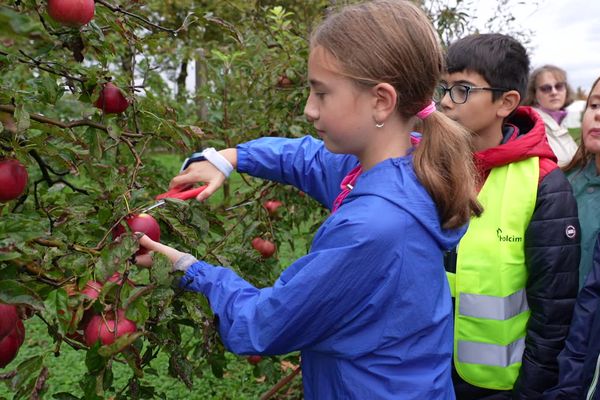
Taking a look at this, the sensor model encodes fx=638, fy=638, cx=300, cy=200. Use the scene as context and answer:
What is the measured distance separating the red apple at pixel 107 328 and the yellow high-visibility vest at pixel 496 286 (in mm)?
1070

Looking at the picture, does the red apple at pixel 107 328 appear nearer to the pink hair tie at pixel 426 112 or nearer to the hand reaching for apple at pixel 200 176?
the hand reaching for apple at pixel 200 176

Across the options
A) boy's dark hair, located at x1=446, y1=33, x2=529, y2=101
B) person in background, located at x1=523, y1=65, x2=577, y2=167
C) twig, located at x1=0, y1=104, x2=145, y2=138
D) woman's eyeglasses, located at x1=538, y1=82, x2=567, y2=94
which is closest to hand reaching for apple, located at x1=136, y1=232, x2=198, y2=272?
twig, located at x1=0, y1=104, x2=145, y2=138

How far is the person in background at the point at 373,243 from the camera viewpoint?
1.22 meters

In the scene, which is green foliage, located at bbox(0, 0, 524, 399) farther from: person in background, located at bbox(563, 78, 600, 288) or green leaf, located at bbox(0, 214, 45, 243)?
person in background, located at bbox(563, 78, 600, 288)

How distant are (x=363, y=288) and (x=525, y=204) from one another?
33.1 inches

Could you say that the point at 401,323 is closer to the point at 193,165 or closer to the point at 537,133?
the point at 193,165

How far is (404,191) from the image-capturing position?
1281 millimetres

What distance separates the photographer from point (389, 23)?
1.32 metres

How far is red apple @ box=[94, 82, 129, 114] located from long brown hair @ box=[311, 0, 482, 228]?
528 millimetres

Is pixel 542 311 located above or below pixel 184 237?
below

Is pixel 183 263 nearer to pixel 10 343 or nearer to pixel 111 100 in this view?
pixel 10 343

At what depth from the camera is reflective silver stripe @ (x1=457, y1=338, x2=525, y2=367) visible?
6.20 feet

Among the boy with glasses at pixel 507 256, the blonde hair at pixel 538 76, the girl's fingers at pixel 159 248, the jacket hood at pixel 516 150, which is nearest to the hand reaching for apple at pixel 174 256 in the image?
the girl's fingers at pixel 159 248

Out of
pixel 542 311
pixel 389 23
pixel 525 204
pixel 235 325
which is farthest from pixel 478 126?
pixel 235 325
